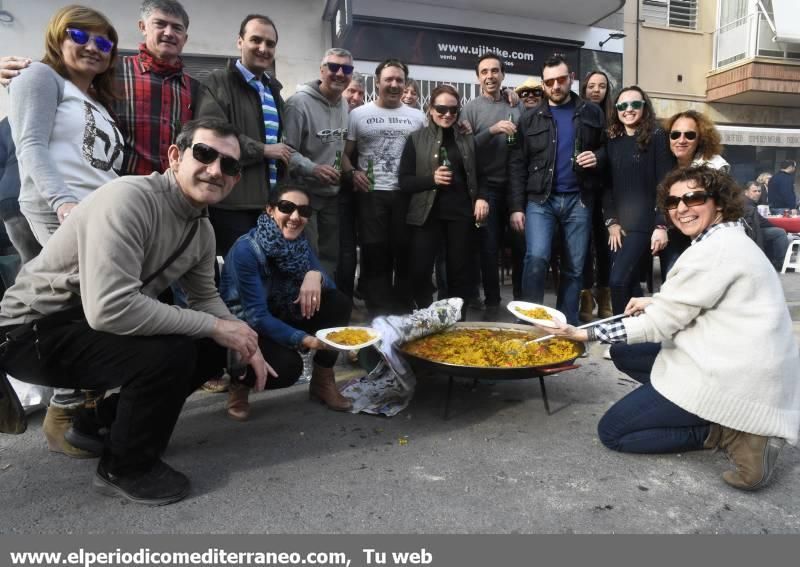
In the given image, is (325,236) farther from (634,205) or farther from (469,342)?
(634,205)

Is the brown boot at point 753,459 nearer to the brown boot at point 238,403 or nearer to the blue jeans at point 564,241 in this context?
the blue jeans at point 564,241

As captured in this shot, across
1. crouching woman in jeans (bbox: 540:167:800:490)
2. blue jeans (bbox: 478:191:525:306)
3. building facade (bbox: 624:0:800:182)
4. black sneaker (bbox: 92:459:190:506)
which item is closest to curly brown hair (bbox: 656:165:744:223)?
crouching woman in jeans (bbox: 540:167:800:490)

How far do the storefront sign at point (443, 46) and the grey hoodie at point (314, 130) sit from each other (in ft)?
20.3

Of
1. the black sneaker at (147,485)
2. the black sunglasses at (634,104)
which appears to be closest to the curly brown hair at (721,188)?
the black sunglasses at (634,104)

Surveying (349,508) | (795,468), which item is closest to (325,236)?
(349,508)

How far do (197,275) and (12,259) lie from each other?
2.89 m

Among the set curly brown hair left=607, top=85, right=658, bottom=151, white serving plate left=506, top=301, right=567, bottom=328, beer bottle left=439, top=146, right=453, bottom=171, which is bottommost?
white serving plate left=506, top=301, right=567, bottom=328

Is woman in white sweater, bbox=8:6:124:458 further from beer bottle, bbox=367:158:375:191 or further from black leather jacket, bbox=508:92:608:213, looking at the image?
black leather jacket, bbox=508:92:608:213

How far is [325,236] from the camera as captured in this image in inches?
199

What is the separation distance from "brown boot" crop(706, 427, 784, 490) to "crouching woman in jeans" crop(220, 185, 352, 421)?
2345mm

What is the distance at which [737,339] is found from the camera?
8.99ft

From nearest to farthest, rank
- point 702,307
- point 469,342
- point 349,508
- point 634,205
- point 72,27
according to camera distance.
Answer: point 349,508 → point 702,307 → point 72,27 → point 469,342 → point 634,205

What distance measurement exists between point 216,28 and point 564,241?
8102 mm

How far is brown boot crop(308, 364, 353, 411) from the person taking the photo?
384 cm
